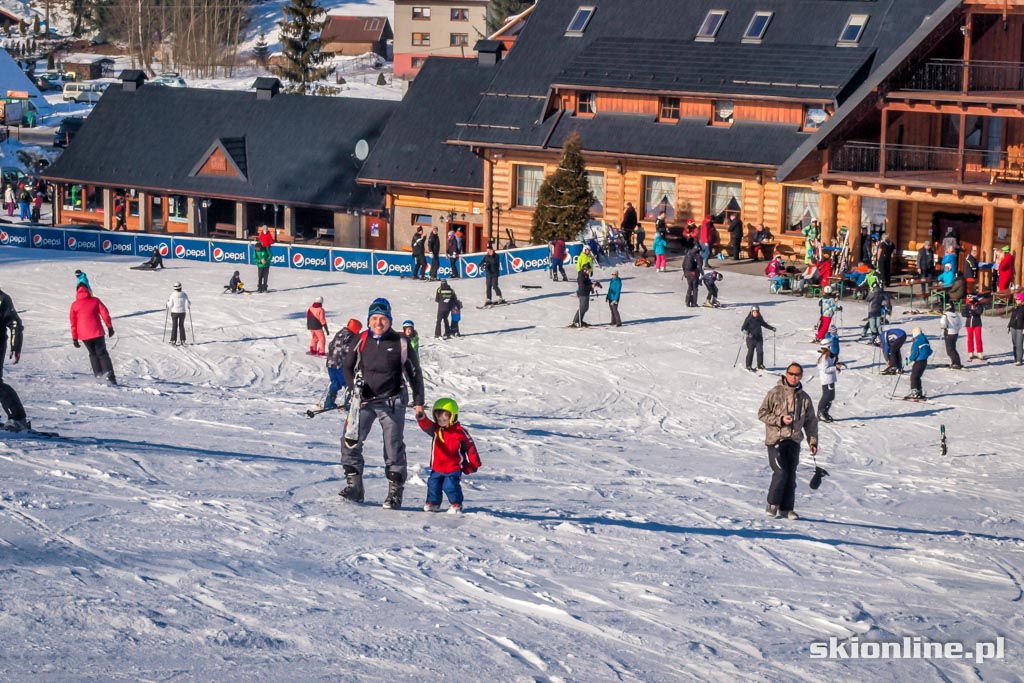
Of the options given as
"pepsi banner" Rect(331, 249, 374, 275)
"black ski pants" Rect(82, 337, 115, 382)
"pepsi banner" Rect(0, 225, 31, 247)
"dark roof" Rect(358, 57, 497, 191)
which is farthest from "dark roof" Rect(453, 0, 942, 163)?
"black ski pants" Rect(82, 337, 115, 382)

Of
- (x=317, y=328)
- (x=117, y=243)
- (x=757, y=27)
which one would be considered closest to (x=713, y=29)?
(x=757, y=27)

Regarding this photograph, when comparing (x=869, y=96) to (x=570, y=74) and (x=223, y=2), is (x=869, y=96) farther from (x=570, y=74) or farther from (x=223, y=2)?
(x=223, y=2)

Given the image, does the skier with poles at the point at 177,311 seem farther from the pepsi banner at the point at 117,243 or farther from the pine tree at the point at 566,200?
the pepsi banner at the point at 117,243

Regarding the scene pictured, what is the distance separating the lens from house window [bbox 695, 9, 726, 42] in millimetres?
43219

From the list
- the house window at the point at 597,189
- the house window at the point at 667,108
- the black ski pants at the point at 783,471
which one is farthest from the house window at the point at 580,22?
the black ski pants at the point at 783,471

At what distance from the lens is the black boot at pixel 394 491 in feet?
44.6

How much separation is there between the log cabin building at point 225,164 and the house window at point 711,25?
11.6m

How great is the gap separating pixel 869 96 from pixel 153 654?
28.6 m

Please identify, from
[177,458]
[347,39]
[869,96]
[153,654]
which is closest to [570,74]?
[869,96]

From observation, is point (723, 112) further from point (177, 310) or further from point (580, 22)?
point (177, 310)

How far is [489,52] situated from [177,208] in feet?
39.8

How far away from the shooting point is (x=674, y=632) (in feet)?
35.9

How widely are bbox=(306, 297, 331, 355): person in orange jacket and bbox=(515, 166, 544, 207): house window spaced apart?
54.0 feet

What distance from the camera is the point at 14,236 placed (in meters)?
43.1
